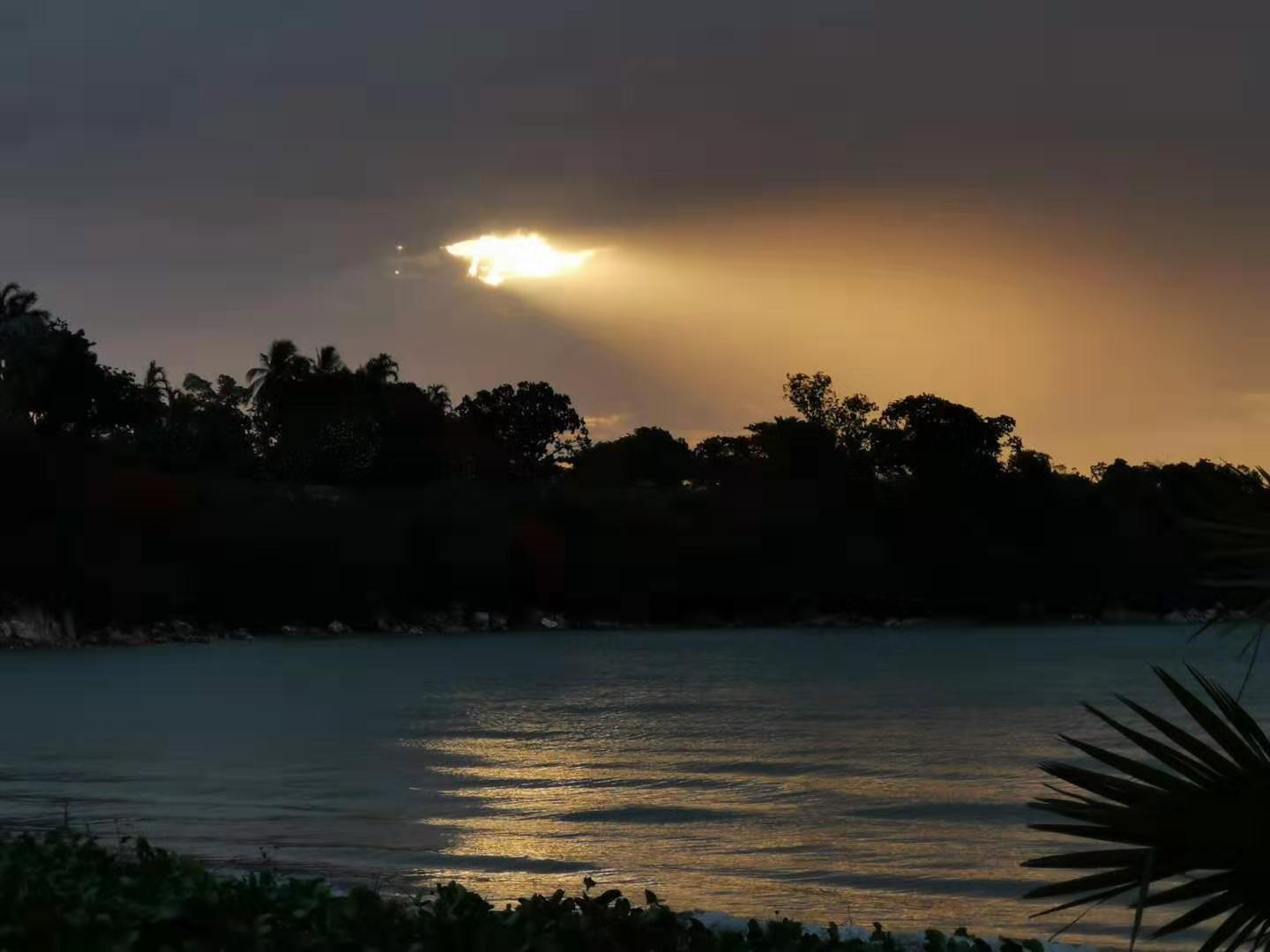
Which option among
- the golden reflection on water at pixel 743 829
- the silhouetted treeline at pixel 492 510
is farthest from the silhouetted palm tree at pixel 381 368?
the golden reflection on water at pixel 743 829

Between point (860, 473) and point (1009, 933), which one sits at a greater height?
point (860, 473)

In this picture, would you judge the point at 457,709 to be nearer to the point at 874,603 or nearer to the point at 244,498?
the point at 244,498

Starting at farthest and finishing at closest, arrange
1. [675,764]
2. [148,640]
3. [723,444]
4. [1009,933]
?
[723,444]
[148,640]
[675,764]
[1009,933]

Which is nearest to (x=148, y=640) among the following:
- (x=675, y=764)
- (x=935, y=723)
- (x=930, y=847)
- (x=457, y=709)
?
(x=457, y=709)

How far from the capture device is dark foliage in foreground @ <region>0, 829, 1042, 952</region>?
27.5 ft

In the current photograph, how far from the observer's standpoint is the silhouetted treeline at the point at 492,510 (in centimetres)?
11162

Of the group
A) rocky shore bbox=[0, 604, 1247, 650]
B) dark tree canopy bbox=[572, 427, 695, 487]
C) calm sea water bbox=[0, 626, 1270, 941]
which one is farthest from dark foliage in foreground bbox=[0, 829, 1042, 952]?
dark tree canopy bbox=[572, 427, 695, 487]

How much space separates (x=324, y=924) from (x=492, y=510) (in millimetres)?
122280

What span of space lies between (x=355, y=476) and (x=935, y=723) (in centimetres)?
9092

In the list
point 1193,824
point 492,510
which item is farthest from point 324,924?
point 492,510

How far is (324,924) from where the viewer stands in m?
8.95

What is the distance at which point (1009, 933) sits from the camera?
564 inches

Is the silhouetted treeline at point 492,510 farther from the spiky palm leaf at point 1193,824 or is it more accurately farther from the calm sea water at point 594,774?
the spiky palm leaf at point 1193,824

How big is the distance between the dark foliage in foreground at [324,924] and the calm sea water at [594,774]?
18.8ft
